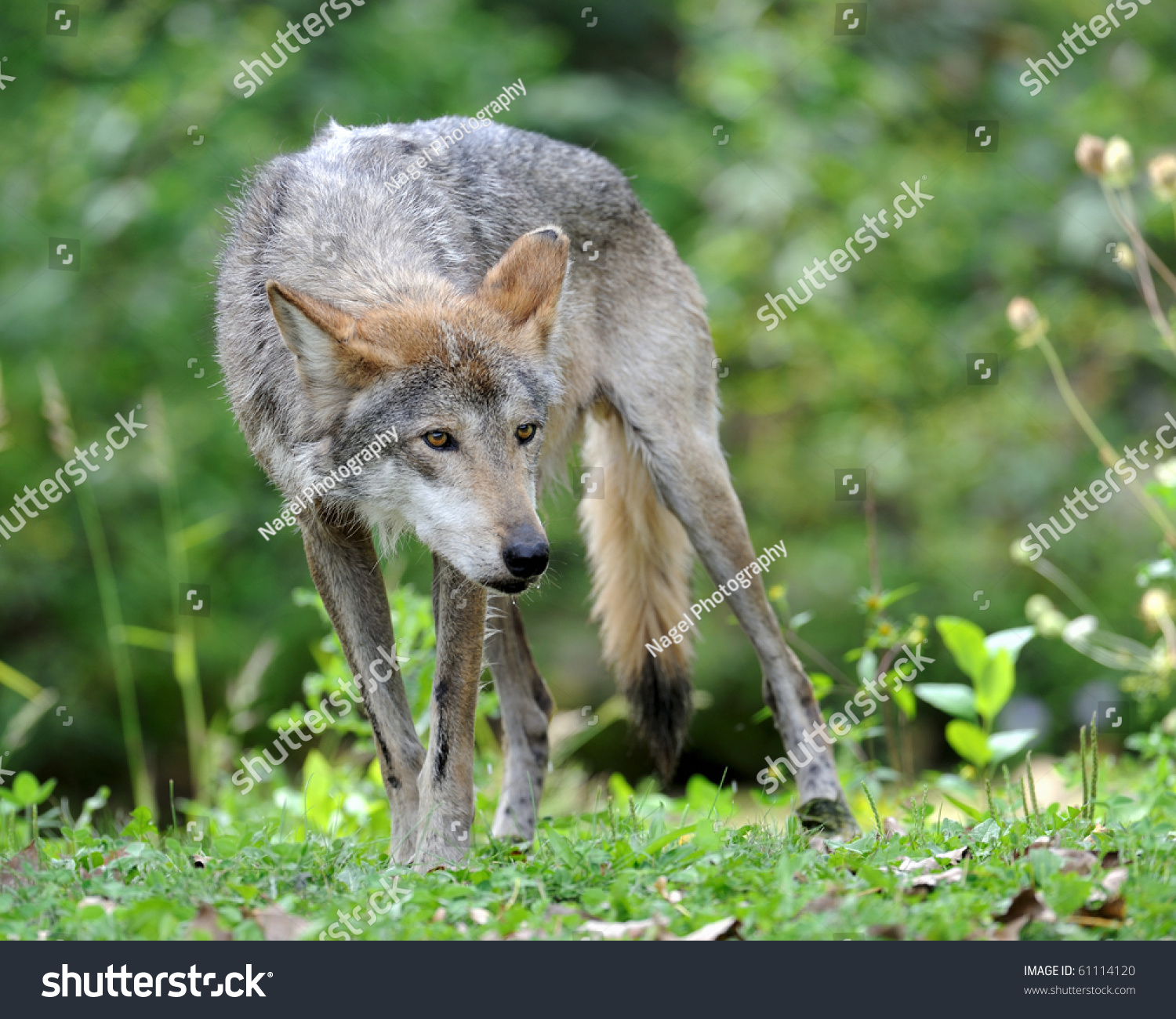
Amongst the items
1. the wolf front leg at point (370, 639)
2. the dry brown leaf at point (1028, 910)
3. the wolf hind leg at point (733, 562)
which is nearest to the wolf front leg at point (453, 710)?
the wolf front leg at point (370, 639)

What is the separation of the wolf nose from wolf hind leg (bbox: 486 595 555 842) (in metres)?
1.61

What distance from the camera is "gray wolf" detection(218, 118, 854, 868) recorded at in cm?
397

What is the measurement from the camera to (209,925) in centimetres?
307

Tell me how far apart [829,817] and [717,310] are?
19.6 ft

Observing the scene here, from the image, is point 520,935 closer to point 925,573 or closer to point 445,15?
point 925,573

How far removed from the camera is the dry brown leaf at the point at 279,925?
10.0 ft

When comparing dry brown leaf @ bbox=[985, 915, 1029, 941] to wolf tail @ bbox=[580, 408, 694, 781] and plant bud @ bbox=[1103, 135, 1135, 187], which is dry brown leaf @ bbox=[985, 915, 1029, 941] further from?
plant bud @ bbox=[1103, 135, 1135, 187]

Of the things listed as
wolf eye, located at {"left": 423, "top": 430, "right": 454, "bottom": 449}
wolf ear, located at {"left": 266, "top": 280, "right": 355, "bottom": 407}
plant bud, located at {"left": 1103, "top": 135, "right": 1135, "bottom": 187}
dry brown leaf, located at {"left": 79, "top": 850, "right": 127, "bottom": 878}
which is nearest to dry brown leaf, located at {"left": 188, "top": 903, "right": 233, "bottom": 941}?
dry brown leaf, located at {"left": 79, "top": 850, "right": 127, "bottom": 878}

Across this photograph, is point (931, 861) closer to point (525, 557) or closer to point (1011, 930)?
point (1011, 930)

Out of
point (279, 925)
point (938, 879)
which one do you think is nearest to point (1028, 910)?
point (938, 879)

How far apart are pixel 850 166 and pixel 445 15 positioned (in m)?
3.90

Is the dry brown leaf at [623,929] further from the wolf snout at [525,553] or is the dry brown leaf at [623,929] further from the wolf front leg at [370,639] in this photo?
the wolf front leg at [370,639]

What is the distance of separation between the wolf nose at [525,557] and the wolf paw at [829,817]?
1.94 meters
